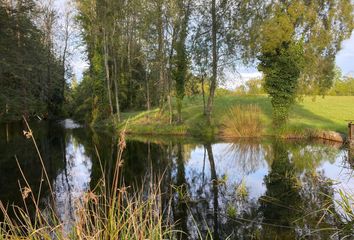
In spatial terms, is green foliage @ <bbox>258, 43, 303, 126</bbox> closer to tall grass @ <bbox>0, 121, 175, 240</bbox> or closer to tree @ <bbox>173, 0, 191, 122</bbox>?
tree @ <bbox>173, 0, 191, 122</bbox>

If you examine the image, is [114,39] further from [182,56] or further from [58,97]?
[58,97]

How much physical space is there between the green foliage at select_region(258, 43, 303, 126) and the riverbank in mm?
1294

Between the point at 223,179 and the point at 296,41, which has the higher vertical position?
the point at 296,41

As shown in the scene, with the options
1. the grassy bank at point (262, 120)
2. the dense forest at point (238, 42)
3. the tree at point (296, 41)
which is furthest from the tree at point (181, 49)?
the tree at point (296, 41)

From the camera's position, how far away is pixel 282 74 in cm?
2208

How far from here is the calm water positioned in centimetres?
697

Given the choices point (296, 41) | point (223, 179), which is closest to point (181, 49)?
point (296, 41)

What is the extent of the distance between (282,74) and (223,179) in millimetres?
13023

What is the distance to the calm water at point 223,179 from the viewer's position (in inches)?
275

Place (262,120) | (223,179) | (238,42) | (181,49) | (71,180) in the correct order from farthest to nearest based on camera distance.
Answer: (262,120), (181,49), (238,42), (71,180), (223,179)

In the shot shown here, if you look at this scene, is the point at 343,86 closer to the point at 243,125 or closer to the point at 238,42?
the point at 238,42

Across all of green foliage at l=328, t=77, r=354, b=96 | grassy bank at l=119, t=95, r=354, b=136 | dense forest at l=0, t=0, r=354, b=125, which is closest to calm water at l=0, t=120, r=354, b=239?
grassy bank at l=119, t=95, r=354, b=136

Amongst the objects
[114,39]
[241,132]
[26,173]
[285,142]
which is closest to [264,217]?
[26,173]

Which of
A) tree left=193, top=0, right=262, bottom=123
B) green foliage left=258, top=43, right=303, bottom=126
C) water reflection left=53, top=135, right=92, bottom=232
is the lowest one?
water reflection left=53, top=135, right=92, bottom=232
